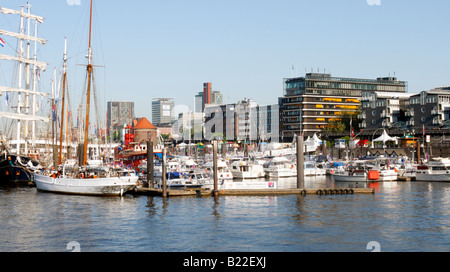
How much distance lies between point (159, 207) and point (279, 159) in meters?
57.8

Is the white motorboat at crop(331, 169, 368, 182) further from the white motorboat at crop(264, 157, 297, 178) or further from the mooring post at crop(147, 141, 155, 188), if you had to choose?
the mooring post at crop(147, 141, 155, 188)

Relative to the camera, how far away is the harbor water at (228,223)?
34594 mm

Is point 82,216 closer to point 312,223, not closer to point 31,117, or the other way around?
point 312,223

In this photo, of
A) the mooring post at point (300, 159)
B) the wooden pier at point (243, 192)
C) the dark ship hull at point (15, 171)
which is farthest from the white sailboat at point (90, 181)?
the mooring post at point (300, 159)

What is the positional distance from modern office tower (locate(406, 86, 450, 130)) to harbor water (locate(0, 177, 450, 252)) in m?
95.9

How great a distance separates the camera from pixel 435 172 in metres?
87.1

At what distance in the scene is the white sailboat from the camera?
6481 centimetres

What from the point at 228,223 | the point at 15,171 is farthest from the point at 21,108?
the point at 228,223

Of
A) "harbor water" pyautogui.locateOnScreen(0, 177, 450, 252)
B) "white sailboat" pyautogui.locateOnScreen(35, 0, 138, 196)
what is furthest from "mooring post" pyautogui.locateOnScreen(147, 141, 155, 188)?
"harbor water" pyautogui.locateOnScreen(0, 177, 450, 252)

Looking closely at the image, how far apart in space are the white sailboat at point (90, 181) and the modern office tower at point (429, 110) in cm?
10950

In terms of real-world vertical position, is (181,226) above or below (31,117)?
below
